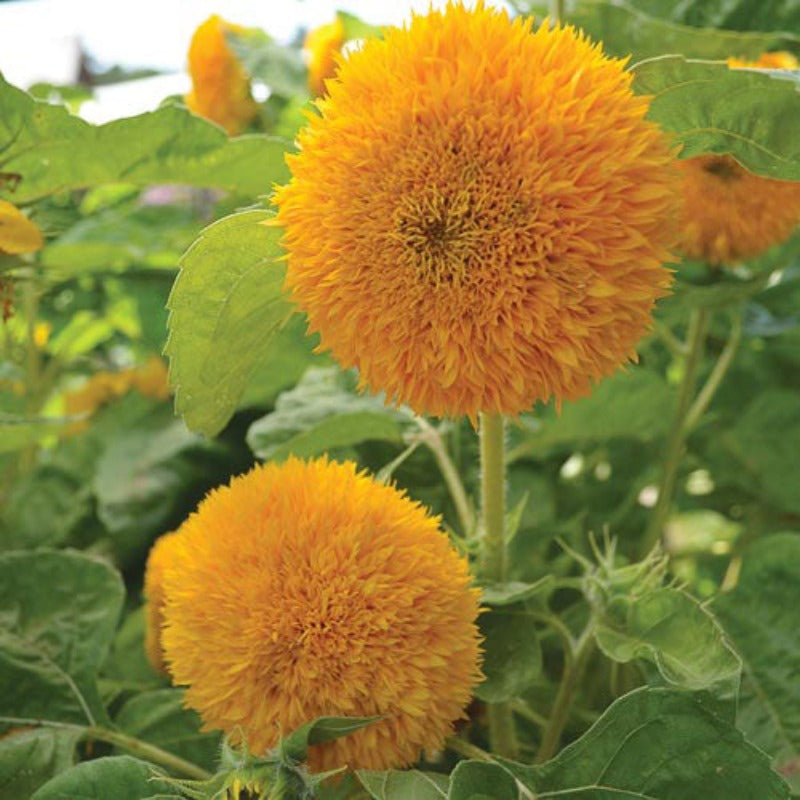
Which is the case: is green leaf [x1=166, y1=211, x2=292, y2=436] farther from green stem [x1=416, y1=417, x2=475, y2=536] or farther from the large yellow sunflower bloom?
the large yellow sunflower bloom

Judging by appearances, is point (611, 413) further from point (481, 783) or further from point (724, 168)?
point (481, 783)

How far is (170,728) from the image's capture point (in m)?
0.51

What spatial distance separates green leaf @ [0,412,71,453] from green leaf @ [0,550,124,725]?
0.28 feet

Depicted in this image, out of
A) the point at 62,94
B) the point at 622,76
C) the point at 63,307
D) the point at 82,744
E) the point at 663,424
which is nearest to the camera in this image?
the point at 622,76

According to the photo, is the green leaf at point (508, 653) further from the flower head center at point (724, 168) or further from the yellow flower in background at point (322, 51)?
the yellow flower in background at point (322, 51)

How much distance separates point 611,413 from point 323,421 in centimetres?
21

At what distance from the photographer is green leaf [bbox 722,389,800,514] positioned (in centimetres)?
79

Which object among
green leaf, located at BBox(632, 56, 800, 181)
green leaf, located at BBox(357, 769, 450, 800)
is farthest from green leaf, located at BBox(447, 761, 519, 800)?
green leaf, located at BBox(632, 56, 800, 181)

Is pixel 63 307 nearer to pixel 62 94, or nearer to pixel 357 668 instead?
pixel 62 94

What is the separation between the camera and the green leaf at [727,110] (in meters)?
0.37

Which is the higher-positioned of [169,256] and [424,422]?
[424,422]

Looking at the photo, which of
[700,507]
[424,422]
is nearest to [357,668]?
[424,422]

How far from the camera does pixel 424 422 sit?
0.55 meters

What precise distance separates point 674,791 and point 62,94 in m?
0.67
